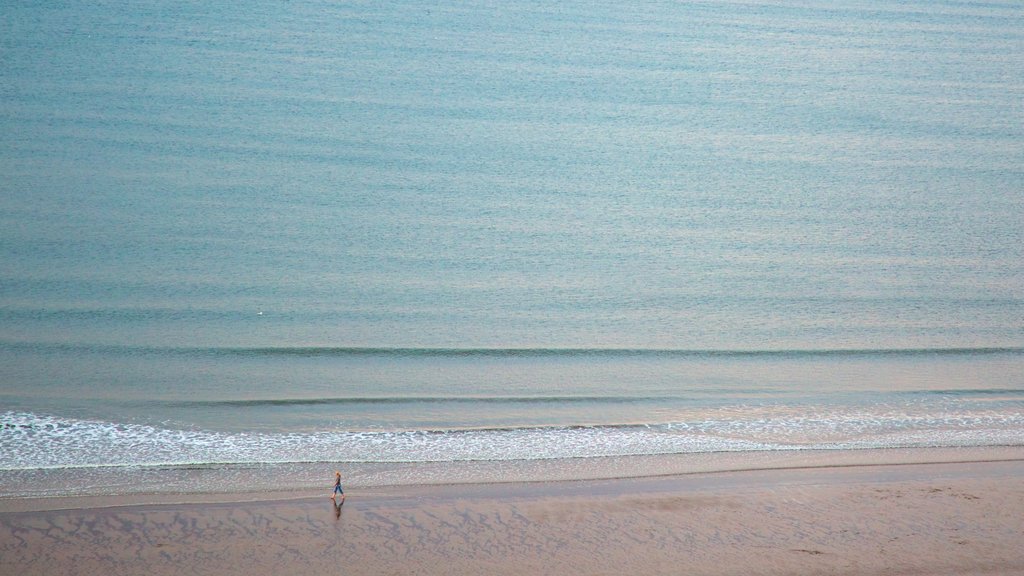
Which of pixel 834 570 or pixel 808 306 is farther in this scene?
pixel 808 306

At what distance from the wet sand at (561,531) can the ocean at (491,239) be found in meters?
0.33

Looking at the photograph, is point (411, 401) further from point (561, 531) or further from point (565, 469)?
point (561, 531)

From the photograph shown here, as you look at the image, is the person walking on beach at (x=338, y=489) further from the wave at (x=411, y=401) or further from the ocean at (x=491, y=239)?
the wave at (x=411, y=401)

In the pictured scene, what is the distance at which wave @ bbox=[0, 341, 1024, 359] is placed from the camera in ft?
21.9

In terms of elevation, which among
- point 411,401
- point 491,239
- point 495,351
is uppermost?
point 491,239

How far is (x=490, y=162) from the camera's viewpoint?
393 inches

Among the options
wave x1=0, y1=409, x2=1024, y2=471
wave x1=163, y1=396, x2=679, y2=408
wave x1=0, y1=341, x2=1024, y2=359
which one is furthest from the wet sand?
wave x1=0, y1=341, x2=1024, y2=359

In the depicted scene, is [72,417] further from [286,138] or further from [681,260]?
[681,260]

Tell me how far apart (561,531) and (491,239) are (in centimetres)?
425

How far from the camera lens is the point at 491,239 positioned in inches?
344

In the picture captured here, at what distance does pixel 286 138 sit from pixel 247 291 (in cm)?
283

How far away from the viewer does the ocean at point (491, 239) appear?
6094 mm

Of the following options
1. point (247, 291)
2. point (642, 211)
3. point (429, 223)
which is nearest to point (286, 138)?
point (429, 223)

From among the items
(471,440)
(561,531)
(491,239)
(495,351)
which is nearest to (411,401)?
(471,440)
